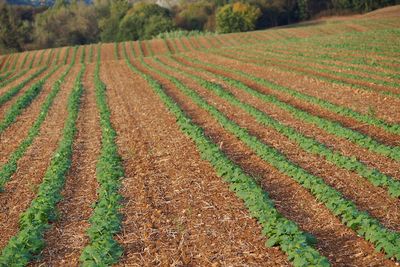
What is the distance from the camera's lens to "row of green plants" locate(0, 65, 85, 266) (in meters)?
7.54

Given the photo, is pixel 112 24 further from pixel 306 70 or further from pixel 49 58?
pixel 306 70

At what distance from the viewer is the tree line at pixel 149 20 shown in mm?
77688

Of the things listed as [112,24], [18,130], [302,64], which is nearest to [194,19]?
[112,24]

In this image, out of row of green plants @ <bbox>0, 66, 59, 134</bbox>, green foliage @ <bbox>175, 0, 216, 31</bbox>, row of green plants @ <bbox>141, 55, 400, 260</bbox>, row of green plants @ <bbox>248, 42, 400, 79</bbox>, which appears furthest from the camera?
green foliage @ <bbox>175, 0, 216, 31</bbox>

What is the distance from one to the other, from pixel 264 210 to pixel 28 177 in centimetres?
702

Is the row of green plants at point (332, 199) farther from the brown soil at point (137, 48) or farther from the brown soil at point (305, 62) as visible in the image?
the brown soil at point (137, 48)

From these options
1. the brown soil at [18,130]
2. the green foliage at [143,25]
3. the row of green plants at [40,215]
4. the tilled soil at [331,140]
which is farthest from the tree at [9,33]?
the row of green plants at [40,215]

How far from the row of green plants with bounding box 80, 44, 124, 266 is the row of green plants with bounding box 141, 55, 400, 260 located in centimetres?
410

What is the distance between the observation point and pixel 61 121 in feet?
59.5

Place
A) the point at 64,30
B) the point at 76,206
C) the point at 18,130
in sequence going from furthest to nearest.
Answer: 1. the point at 64,30
2. the point at 18,130
3. the point at 76,206

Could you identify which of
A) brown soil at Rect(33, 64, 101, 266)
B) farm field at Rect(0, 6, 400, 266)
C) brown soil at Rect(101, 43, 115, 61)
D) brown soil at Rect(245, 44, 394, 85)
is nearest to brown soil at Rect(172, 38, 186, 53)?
brown soil at Rect(101, 43, 115, 61)

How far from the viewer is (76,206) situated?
971 cm

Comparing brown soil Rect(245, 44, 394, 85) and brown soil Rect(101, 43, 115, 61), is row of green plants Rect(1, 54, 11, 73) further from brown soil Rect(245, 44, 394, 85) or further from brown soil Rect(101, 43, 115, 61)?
brown soil Rect(245, 44, 394, 85)

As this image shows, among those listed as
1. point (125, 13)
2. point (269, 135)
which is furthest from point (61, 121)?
point (125, 13)
